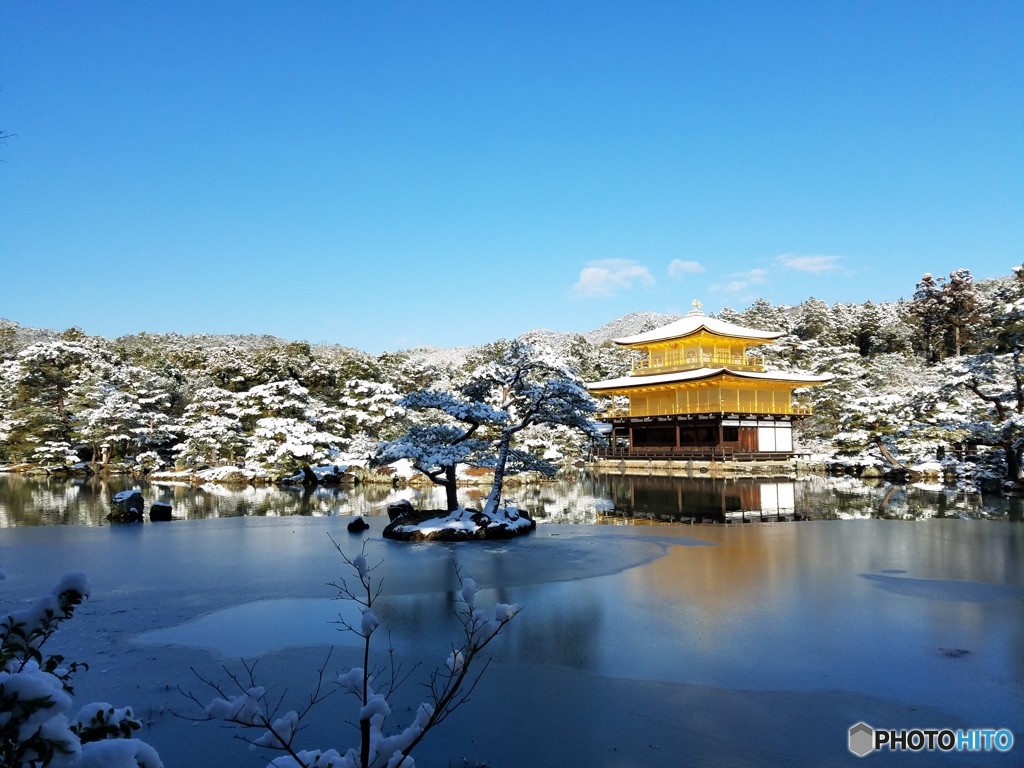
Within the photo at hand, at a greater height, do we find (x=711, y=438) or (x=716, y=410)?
(x=716, y=410)

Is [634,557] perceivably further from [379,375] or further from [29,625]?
[379,375]

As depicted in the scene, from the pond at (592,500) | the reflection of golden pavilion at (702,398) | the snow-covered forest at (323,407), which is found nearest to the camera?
the pond at (592,500)

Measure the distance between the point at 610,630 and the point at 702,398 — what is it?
21.9m

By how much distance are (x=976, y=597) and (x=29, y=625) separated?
6.91m

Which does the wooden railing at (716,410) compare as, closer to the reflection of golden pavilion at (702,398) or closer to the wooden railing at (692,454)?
the reflection of golden pavilion at (702,398)

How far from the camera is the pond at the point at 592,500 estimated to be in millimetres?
12742

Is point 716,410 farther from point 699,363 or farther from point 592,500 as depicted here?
point 592,500

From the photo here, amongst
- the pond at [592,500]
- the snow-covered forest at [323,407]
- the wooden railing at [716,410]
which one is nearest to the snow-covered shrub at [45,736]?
the pond at [592,500]

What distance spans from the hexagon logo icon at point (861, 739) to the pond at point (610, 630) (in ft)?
0.16

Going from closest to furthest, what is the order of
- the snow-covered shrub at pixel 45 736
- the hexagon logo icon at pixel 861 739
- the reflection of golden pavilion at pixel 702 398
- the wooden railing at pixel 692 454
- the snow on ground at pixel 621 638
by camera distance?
the snow-covered shrub at pixel 45 736 < the hexagon logo icon at pixel 861 739 < the snow on ground at pixel 621 638 < the wooden railing at pixel 692 454 < the reflection of golden pavilion at pixel 702 398

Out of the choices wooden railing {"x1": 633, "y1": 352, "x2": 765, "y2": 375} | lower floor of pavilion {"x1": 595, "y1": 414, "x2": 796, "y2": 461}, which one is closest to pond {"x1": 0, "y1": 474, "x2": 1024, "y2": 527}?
lower floor of pavilion {"x1": 595, "y1": 414, "x2": 796, "y2": 461}

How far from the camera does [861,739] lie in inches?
125

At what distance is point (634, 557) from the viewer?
810 centimetres

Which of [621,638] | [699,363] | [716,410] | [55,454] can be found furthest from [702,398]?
[55,454]
